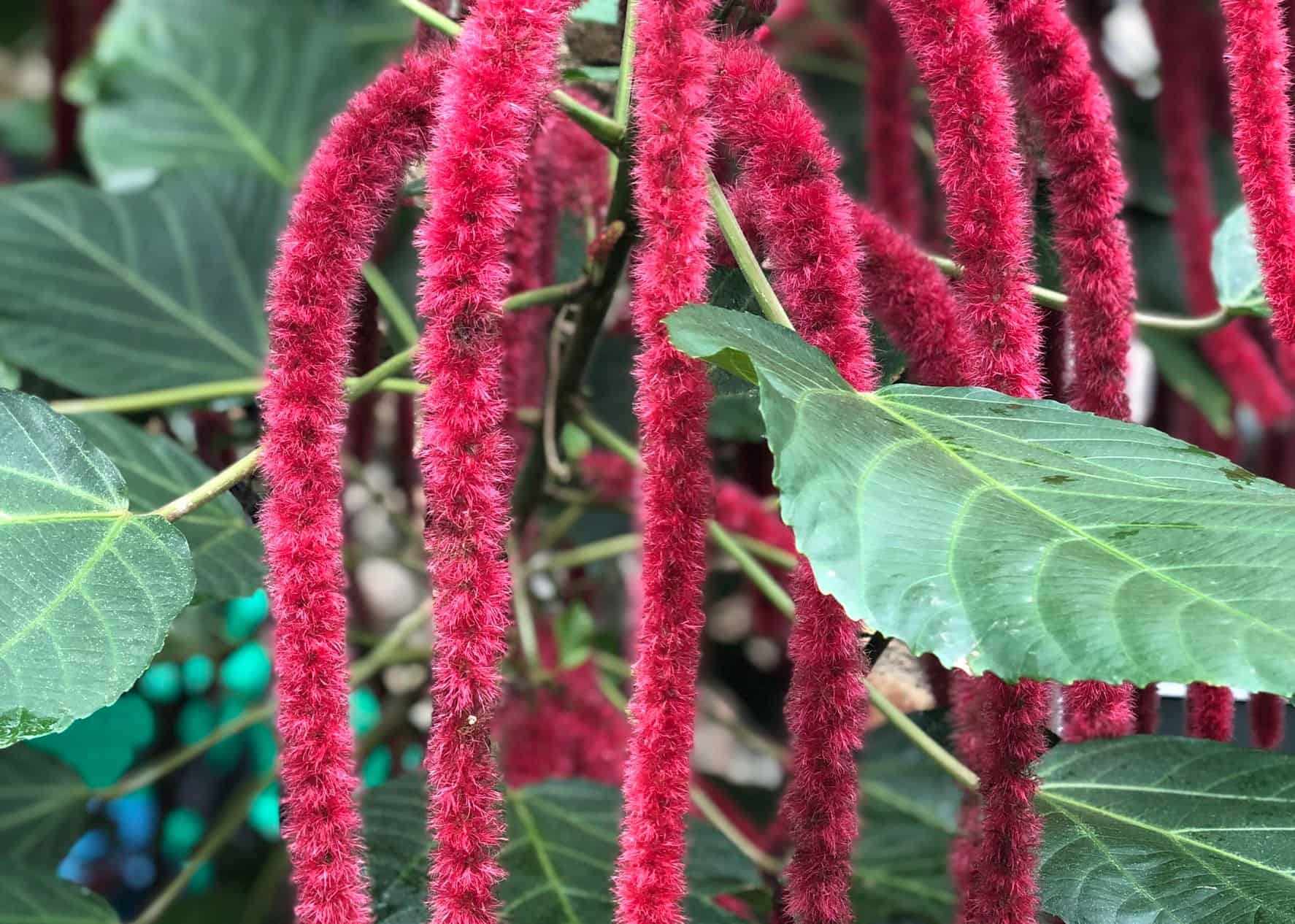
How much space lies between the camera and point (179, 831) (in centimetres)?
108

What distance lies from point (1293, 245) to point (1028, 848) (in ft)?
0.70

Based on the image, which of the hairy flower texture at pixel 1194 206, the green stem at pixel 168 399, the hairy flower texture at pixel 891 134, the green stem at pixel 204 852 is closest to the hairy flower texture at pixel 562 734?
the green stem at pixel 204 852

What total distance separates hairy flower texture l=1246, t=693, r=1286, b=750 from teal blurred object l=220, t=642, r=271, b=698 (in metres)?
0.83

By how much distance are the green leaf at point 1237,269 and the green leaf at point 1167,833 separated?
0.84 ft

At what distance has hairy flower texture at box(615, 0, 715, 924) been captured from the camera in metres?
0.34

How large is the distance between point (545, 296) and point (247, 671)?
2.30 feet

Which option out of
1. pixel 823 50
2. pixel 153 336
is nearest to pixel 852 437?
pixel 153 336

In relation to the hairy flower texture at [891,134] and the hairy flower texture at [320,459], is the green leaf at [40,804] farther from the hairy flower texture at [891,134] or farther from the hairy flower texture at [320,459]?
the hairy flower texture at [891,134]

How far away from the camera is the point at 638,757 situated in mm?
346

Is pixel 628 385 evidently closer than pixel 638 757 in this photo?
No

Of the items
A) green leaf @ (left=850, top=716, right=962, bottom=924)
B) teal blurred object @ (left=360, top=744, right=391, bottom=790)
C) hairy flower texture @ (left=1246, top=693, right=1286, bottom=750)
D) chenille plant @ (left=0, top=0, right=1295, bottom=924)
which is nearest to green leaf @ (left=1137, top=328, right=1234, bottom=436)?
chenille plant @ (left=0, top=0, right=1295, bottom=924)

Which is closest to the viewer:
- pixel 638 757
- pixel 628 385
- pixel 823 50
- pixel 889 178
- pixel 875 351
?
pixel 638 757

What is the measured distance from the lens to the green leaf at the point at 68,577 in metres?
0.39

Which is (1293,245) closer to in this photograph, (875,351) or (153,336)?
(875,351)
